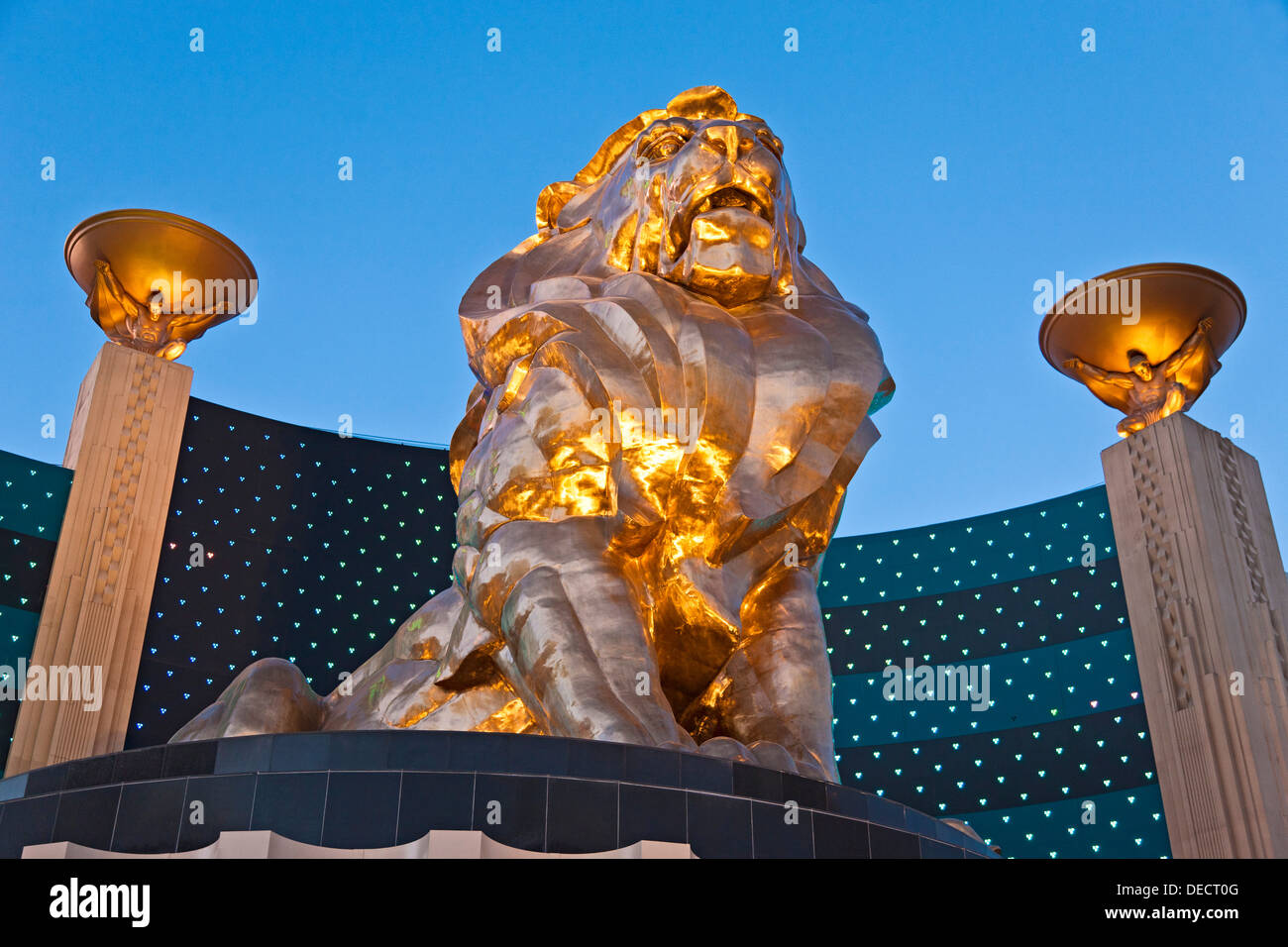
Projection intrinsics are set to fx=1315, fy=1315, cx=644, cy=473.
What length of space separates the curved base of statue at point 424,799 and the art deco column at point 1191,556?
318 inches

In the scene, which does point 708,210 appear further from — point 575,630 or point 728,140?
point 575,630

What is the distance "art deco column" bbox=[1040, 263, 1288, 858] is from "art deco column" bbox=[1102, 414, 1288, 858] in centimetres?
1

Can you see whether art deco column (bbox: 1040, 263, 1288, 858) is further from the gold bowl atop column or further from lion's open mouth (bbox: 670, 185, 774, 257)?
the gold bowl atop column

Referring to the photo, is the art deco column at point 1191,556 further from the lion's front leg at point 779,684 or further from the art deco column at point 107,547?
the art deco column at point 107,547

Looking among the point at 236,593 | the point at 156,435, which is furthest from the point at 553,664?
the point at 236,593

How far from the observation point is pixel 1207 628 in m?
11.8

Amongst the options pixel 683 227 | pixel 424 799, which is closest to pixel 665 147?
pixel 683 227

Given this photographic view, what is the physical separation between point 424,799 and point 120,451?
7.81 m

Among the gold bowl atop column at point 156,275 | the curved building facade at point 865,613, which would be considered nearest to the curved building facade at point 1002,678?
the curved building facade at point 865,613

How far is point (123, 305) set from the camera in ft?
35.6

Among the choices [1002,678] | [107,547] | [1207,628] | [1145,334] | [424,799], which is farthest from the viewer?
[1002,678]

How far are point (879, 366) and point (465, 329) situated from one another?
186 cm

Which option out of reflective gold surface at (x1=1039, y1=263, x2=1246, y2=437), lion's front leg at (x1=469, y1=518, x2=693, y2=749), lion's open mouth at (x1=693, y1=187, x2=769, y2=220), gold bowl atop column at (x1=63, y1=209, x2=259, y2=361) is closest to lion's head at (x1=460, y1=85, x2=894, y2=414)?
lion's open mouth at (x1=693, y1=187, x2=769, y2=220)
